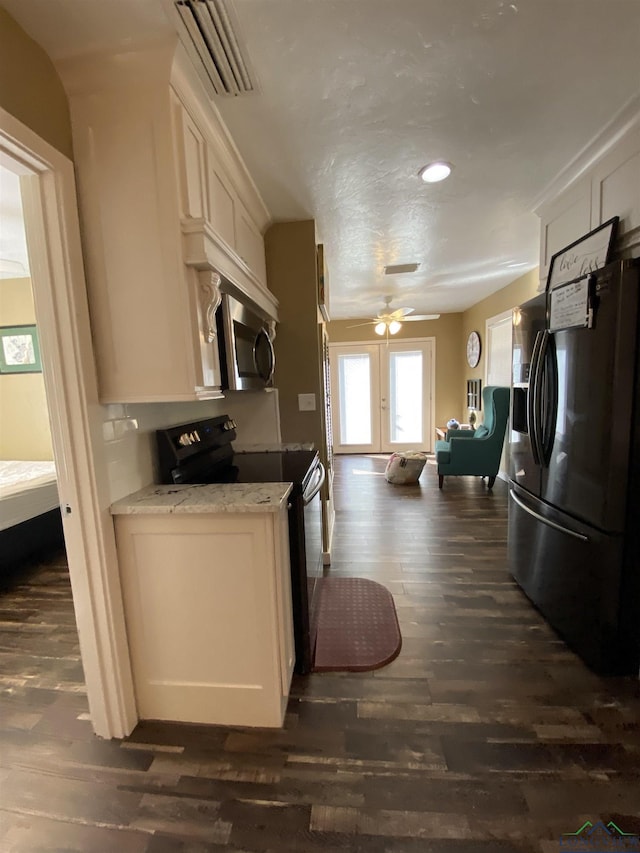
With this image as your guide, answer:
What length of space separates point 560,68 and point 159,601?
2.57 meters

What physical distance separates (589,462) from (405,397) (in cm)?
509


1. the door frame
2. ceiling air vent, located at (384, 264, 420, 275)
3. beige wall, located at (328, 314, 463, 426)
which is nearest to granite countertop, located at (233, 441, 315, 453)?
the door frame

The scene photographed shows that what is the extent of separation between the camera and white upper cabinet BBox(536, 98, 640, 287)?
165cm

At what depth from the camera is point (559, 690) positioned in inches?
63.1

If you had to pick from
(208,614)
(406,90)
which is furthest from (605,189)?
(208,614)

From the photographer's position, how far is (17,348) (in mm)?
3645

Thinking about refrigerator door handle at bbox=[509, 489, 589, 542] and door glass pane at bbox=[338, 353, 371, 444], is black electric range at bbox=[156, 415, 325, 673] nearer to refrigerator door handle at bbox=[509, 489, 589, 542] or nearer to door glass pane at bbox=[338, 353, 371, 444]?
refrigerator door handle at bbox=[509, 489, 589, 542]

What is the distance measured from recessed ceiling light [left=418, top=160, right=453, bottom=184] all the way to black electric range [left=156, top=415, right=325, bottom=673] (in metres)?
1.72

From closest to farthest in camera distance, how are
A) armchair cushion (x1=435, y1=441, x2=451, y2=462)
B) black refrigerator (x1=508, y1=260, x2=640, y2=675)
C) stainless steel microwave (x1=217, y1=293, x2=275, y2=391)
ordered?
black refrigerator (x1=508, y1=260, x2=640, y2=675) < stainless steel microwave (x1=217, y1=293, x2=275, y2=391) < armchair cushion (x1=435, y1=441, x2=451, y2=462)

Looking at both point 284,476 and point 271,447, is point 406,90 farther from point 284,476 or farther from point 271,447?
point 271,447

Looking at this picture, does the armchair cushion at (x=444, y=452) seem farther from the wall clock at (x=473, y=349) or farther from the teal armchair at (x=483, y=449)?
the wall clock at (x=473, y=349)

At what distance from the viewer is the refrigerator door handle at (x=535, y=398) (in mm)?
1900

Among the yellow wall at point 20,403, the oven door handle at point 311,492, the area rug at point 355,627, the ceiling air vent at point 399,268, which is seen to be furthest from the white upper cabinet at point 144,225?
the yellow wall at point 20,403

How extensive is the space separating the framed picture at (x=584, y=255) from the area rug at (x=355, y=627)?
2047mm
